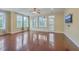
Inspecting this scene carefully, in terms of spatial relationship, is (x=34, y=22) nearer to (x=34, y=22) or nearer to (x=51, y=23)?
(x=34, y=22)

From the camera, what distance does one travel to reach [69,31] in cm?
294

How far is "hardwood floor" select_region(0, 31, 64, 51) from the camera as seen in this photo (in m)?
2.69

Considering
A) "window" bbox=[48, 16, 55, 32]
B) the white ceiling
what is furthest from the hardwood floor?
the white ceiling

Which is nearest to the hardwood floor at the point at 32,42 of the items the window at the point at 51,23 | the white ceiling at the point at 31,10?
the window at the point at 51,23

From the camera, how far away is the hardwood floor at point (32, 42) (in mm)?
2693

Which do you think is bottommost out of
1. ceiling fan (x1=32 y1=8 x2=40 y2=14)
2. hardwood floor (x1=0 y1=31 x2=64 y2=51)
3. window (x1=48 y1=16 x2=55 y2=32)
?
hardwood floor (x1=0 y1=31 x2=64 y2=51)

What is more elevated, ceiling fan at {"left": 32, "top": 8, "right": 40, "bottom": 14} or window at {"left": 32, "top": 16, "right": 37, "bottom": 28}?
ceiling fan at {"left": 32, "top": 8, "right": 40, "bottom": 14}

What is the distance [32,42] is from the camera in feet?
9.49

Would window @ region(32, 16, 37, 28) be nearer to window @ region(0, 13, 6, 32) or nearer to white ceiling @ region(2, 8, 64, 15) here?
white ceiling @ region(2, 8, 64, 15)

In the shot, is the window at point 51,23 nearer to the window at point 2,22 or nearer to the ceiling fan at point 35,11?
the ceiling fan at point 35,11

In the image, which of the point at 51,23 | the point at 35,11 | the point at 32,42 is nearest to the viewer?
the point at 35,11

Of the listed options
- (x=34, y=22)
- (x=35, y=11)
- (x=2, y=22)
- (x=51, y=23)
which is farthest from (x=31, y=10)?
(x=2, y=22)
